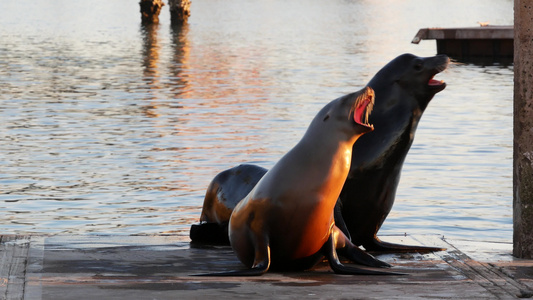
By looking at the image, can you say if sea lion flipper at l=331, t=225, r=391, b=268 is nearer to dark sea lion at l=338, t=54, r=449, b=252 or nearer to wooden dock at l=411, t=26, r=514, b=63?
dark sea lion at l=338, t=54, r=449, b=252

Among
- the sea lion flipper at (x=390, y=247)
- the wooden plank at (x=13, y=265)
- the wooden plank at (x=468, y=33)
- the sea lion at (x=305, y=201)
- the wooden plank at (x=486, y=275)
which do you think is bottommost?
the wooden plank at (x=468, y=33)

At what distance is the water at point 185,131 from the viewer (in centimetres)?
1121

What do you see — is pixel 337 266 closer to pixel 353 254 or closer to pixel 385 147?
pixel 353 254

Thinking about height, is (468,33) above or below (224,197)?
below

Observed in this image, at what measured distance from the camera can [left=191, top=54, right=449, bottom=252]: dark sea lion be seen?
659 centimetres

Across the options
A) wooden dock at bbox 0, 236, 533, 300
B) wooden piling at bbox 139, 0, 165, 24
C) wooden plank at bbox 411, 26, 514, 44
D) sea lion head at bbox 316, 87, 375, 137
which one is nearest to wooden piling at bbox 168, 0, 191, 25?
wooden piling at bbox 139, 0, 165, 24

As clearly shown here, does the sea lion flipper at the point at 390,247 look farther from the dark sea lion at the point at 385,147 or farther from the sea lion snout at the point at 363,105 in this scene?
the sea lion snout at the point at 363,105

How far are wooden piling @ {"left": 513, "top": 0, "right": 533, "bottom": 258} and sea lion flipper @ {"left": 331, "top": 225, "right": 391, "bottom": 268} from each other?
104 cm

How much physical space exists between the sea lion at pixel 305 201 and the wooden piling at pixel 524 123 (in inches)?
43.4

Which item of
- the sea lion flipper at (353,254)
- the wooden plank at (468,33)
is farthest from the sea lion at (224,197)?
the wooden plank at (468,33)

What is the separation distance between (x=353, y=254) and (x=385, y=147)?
0.86 metres

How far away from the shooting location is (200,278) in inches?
216

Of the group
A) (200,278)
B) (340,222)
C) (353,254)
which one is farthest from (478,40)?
(200,278)

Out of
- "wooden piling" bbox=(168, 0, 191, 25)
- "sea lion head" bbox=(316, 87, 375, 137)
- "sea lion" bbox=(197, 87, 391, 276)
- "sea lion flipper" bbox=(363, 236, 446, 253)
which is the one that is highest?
"sea lion head" bbox=(316, 87, 375, 137)
